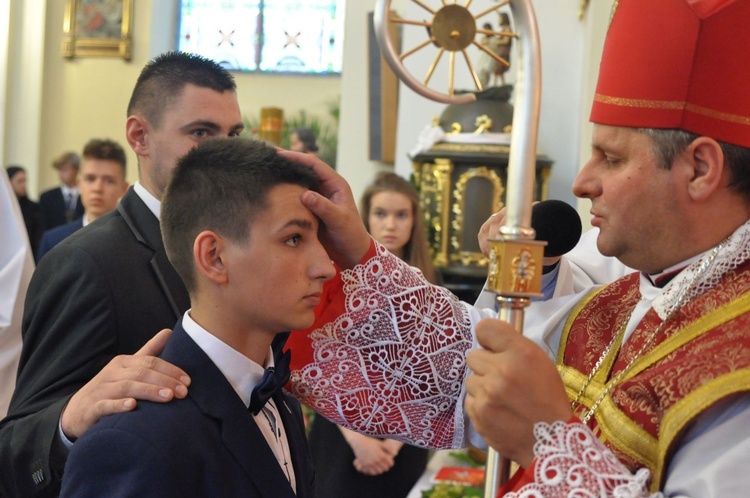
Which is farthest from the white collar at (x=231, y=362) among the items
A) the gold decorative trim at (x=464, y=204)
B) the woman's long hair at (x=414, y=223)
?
the gold decorative trim at (x=464, y=204)

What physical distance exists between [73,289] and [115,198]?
336 centimetres

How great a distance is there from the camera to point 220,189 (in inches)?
76.7

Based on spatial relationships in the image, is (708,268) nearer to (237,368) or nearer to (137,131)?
(237,368)

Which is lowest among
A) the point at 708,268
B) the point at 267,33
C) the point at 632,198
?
the point at 708,268

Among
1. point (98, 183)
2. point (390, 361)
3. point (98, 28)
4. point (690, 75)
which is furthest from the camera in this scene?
point (98, 28)

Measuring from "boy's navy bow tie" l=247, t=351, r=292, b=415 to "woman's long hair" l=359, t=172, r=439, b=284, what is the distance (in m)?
2.93

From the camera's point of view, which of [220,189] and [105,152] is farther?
[105,152]

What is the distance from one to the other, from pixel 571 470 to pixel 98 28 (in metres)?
A: 14.4

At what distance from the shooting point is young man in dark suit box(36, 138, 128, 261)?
5.57 metres

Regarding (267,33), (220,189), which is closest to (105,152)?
(220,189)

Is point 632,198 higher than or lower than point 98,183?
higher

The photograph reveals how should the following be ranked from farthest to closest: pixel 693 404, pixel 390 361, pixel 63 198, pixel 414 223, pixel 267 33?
pixel 267 33, pixel 63 198, pixel 414 223, pixel 390 361, pixel 693 404

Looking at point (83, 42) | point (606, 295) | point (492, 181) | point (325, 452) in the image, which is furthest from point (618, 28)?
point (83, 42)

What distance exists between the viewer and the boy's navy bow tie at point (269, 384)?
186 cm
